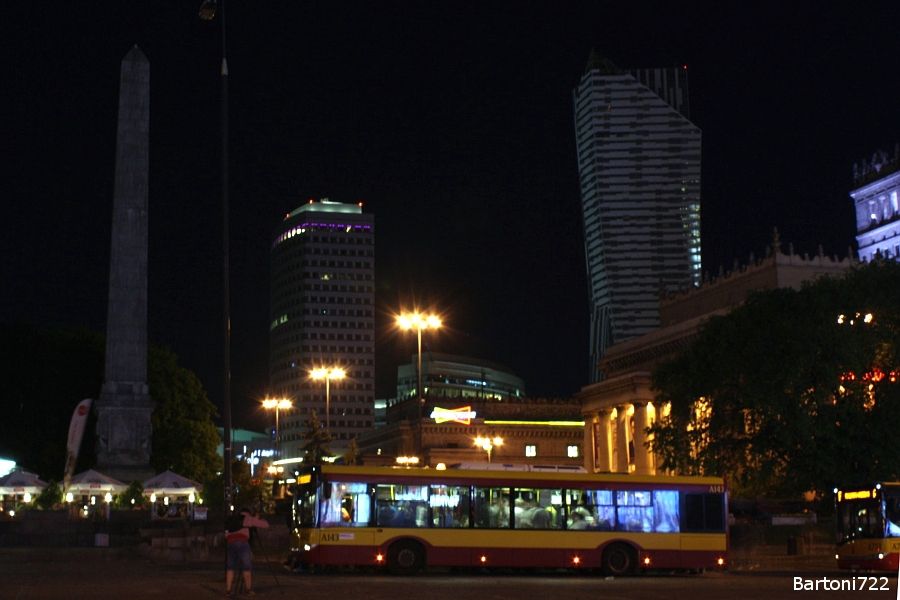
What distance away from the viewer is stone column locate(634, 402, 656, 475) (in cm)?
9512

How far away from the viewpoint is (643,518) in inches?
1355

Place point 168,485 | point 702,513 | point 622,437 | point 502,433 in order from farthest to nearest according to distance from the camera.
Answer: point 502,433 → point 622,437 → point 168,485 → point 702,513

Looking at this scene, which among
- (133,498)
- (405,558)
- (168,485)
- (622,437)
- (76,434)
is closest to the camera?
(405,558)

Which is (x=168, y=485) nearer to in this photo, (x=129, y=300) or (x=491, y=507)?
(x=129, y=300)

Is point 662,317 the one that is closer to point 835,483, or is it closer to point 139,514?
point 835,483

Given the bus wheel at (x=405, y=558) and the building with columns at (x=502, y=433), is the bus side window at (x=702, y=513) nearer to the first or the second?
the bus wheel at (x=405, y=558)

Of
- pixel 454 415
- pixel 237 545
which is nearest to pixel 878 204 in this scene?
pixel 454 415

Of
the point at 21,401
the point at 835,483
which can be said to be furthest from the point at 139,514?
the point at 21,401

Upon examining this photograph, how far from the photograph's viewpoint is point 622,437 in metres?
101

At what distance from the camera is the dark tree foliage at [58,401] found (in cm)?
8581

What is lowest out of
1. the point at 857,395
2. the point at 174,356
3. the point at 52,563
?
the point at 52,563

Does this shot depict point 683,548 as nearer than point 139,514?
Yes

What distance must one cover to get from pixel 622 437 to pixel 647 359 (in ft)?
38.9

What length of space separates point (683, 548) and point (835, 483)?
2371 centimetres
